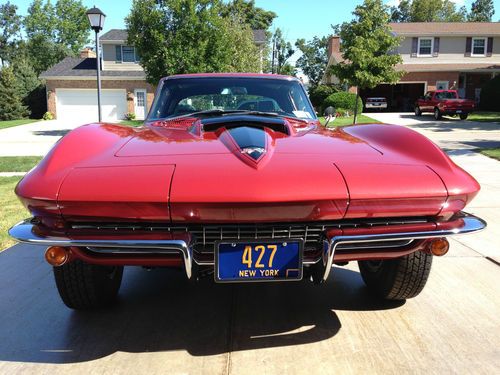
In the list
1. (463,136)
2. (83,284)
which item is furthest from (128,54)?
(83,284)

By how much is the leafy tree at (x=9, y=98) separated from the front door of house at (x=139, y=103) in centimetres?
836

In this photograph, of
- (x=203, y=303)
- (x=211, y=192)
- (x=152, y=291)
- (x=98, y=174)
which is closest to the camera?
(x=211, y=192)

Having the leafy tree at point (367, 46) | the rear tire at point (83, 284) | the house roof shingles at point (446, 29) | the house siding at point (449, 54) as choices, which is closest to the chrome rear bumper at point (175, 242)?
the rear tire at point (83, 284)

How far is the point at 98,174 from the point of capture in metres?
2.21

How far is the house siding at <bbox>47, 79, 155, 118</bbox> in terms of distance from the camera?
104 feet

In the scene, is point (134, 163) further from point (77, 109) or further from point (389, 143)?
point (77, 109)

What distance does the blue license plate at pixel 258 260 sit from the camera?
2166 mm

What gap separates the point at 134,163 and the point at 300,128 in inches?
52.6

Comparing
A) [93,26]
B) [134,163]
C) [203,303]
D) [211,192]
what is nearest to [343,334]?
[203,303]

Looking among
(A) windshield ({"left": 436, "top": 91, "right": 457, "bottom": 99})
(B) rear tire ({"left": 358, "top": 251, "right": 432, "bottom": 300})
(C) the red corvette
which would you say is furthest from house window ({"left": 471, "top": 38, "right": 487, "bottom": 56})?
(C) the red corvette

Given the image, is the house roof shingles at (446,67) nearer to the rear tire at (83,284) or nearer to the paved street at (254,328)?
the paved street at (254,328)

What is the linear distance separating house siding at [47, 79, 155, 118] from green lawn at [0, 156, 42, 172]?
67.8ft

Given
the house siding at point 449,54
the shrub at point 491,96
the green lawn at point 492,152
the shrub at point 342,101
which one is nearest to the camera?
the green lawn at point 492,152

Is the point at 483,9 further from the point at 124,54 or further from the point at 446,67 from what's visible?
the point at 124,54
